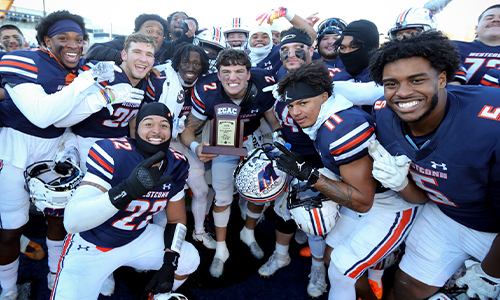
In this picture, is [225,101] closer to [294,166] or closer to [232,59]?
[232,59]

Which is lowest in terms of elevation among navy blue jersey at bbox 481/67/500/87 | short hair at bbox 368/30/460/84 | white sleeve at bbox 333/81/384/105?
white sleeve at bbox 333/81/384/105

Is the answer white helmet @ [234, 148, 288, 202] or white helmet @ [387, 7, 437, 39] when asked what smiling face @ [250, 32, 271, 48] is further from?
white helmet @ [234, 148, 288, 202]

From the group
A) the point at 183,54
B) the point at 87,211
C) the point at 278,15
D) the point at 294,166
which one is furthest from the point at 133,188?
the point at 278,15

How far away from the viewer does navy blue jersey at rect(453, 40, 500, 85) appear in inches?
103

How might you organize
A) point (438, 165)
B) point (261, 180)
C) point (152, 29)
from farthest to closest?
point (152, 29)
point (261, 180)
point (438, 165)

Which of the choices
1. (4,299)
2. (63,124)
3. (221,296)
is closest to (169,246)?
(221,296)

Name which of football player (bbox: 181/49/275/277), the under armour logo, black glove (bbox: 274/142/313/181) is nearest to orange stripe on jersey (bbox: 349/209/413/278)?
the under armour logo

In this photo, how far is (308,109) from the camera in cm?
238

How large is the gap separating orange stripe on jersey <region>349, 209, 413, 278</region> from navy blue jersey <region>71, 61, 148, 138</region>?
2.69 meters

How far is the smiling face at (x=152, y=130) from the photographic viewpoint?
2.34 meters

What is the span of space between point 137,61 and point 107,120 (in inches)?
28.6

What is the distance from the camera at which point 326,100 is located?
2.45 m

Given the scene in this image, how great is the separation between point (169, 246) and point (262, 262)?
143 centimetres

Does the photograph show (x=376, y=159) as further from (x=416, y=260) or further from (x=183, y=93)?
(x=183, y=93)
